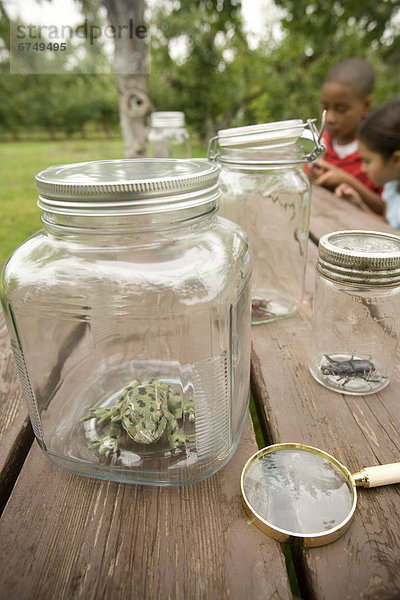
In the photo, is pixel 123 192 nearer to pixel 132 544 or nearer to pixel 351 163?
pixel 132 544

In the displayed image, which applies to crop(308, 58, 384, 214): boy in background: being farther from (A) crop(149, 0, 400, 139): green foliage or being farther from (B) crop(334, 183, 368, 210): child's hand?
(A) crop(149, 0, 400, 139): green foliage

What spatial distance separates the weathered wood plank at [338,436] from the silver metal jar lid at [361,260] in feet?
0.65

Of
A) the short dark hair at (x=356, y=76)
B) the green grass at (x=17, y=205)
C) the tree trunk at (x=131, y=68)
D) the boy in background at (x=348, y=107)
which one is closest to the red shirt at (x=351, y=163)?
the boy in background at (x=348, y=107)

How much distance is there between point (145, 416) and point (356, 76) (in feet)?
8.81

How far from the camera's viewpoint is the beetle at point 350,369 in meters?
0.73

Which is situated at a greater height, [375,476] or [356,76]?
[356,76]

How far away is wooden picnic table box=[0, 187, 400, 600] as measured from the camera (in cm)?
43

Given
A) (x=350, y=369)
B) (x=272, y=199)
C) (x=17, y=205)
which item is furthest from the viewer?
(x=17, y=205)

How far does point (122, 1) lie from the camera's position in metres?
2.41

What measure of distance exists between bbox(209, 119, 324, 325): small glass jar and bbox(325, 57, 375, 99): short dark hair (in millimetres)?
2002

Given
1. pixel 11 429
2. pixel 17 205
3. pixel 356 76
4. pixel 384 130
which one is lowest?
pixel 17 205

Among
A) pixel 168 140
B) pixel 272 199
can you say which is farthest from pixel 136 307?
pixel 168 140

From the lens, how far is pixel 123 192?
0.48 metres

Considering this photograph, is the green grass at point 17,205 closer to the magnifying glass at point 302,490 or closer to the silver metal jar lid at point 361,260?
the silver metal jar lid at point 361,260
